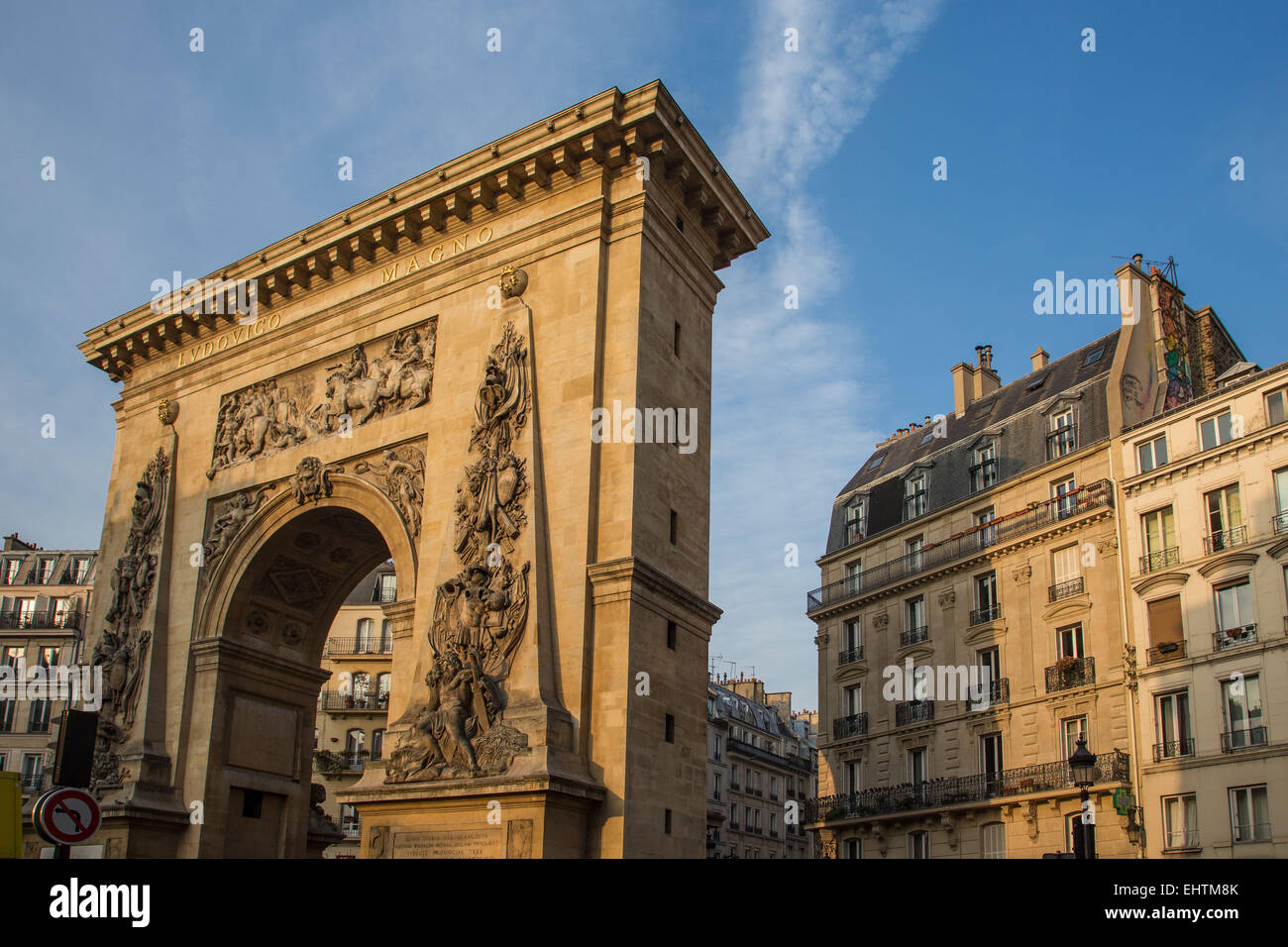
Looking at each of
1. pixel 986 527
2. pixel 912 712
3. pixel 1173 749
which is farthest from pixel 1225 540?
pixel 912 712

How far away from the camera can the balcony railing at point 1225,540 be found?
2823cm

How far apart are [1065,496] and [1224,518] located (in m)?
4.41

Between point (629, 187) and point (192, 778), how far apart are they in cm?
1449

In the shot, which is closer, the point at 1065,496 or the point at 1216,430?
the point at 1216,430

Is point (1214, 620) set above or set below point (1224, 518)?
below

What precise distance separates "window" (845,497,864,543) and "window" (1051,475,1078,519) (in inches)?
330

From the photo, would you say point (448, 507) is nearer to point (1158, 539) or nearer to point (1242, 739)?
point (1242, 739)

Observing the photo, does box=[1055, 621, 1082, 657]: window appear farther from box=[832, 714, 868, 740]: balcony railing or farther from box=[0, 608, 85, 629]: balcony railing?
box=[0, 608, 85, 629]: balcony railing

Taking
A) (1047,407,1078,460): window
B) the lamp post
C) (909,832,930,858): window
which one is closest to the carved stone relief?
the lamp post

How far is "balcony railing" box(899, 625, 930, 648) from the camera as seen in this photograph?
118 ft

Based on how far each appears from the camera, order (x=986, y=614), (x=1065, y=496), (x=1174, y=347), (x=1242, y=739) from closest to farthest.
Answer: (x=1242, y=739) → (x=1065, y=496) → (x=986, y=614) → (x=1174, y=347)

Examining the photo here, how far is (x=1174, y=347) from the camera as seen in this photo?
120 ft

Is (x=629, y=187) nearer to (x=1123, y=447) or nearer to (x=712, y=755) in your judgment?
(x=1123, y=447)

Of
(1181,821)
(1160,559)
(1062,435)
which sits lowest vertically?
(1181,821)
